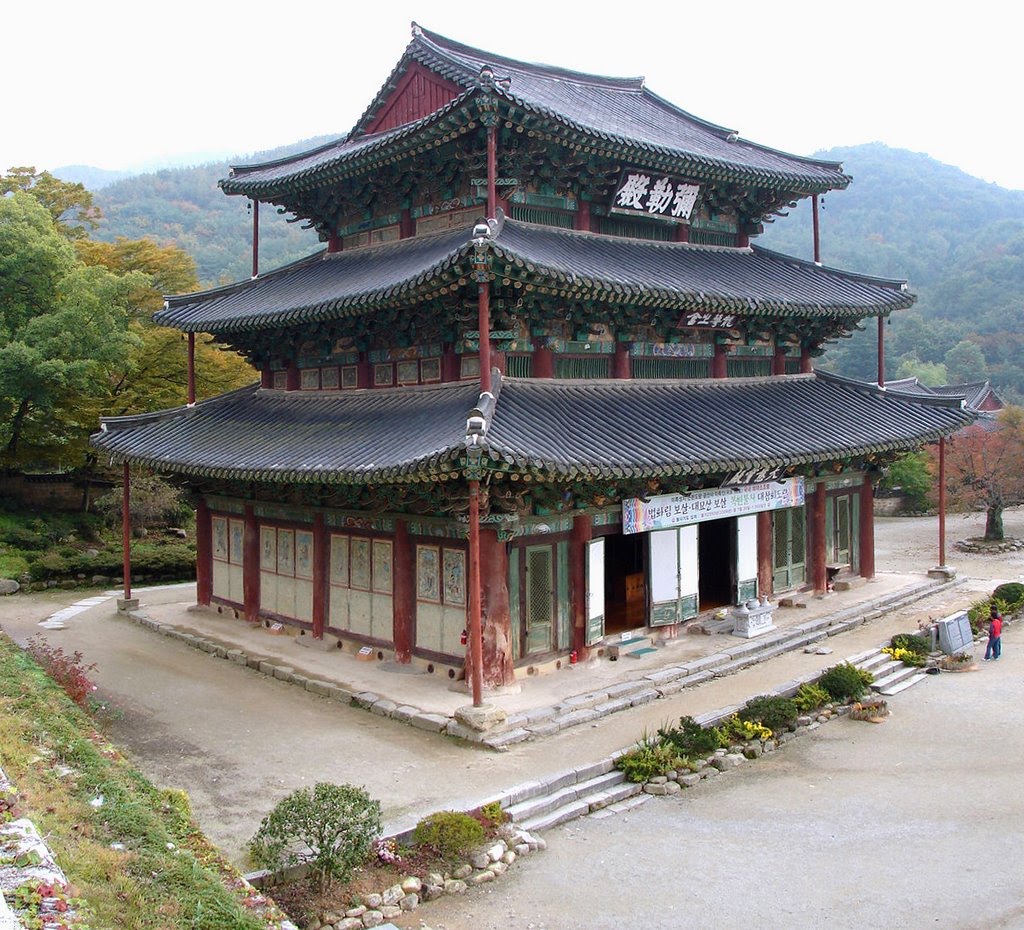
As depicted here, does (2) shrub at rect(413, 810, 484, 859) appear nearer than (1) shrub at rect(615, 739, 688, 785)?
Yes

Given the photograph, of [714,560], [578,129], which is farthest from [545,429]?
[714,560]

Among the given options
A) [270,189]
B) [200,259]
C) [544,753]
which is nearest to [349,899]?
[544,753]

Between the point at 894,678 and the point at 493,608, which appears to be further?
the point at 894,678

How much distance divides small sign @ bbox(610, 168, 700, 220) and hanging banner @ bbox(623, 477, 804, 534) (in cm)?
697

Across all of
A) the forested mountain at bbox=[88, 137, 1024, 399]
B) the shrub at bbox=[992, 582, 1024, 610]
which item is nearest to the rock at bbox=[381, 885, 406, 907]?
the shrub at bbox=[992, 582, 1024, 610]

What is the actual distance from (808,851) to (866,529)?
16.7 m

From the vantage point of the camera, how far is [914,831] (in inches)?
504

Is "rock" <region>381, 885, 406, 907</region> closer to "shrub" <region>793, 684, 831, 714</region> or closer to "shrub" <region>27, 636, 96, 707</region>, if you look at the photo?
"shrub" <region>27, 636, 96, 707</region>

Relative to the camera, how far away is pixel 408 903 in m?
10.8

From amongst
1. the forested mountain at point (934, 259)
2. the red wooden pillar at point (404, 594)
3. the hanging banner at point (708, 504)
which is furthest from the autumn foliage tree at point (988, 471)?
the forested mountain at point (934, 259)

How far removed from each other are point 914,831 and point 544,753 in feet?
18.2

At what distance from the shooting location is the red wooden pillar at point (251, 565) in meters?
23.4

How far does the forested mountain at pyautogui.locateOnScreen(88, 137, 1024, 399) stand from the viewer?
100 meters

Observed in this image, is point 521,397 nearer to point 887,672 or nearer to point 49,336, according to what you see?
point 887,672
